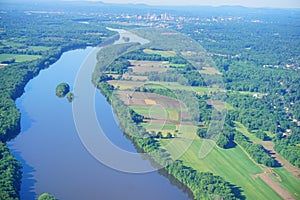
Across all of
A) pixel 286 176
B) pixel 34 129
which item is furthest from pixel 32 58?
pixel 286 176

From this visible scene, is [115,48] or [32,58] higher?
[115,48]

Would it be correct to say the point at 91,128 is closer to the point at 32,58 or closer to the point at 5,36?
the point at 32,58

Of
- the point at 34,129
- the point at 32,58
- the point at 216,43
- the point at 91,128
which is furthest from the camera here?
the point at 216,43

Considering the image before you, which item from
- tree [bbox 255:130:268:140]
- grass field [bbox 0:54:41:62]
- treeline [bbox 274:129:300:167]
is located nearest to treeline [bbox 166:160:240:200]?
treeline [bbox 274:129:300:167]

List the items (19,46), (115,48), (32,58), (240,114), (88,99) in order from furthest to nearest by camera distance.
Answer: (19,46)
(32,58)
(240,114)
(115,48)
(88,99)

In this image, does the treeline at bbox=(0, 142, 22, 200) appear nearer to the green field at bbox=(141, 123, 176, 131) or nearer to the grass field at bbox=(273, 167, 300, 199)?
the green field at bbox=(141, 123, 176, 131)

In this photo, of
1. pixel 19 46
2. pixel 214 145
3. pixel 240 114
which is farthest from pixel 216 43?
pixel 214 145

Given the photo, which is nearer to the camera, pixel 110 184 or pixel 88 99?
pixel 88 99
